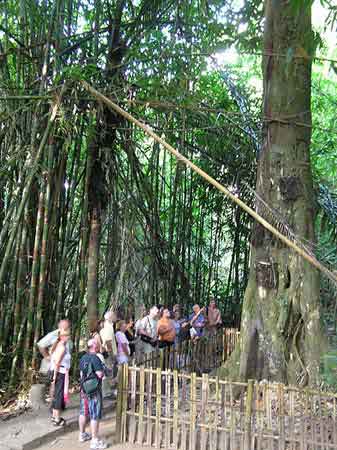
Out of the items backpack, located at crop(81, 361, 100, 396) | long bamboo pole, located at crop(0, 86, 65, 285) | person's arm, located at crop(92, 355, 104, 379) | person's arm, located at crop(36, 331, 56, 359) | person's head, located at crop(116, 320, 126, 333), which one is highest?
long bamboo pole, located at crop(0, 86, 65, 285)

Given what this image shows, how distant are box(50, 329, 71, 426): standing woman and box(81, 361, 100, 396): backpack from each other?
53 cm

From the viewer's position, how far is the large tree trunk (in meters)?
5.76

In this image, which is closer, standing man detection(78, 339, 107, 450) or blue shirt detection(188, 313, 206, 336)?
standing man detection(78, 339, 107, 450)

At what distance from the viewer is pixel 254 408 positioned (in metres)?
4.31

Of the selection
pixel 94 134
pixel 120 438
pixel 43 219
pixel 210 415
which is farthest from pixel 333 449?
pixel 94 134

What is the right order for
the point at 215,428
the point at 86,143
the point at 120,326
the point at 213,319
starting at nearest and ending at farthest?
the point at 215,428, the point at 120,326, the point at 86,143, the point at 213,319

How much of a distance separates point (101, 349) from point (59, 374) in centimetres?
45

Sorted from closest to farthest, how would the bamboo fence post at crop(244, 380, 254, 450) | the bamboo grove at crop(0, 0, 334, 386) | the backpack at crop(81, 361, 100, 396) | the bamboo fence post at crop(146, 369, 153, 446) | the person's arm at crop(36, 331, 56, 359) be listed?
the bamboo fence post at crop(244, 380, 254, 450) < the backpack at crop(81, 361, 100, 396) < the bamboo fence post at crop(146, 369, 153, 446) < the person's arm at crop(36, 331, 56, 359) < the bamboo grove at crop(0, 0, 334, 386)

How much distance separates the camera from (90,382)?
4512 millimetres

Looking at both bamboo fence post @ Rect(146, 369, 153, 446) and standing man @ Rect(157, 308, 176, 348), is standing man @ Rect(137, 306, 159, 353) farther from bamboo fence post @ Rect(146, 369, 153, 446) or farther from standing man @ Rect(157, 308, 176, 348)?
bamboo fence post @ Rect(146, 369, 153, 446)

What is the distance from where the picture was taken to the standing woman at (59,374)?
16.2ft

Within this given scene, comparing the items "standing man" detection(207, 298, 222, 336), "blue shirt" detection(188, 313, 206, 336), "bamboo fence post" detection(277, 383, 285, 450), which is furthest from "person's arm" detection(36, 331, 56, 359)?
"standing man" detection(207, 298, 222, 336)

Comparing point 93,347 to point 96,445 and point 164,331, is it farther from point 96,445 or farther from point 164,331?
point 164,331

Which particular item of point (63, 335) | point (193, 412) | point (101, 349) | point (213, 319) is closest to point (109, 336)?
point (101, 349)
